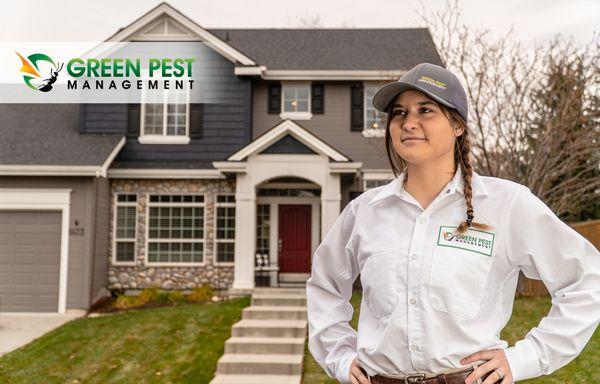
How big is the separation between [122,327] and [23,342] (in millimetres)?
1658

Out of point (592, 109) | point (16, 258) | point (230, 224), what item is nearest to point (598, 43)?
point (592, 109)

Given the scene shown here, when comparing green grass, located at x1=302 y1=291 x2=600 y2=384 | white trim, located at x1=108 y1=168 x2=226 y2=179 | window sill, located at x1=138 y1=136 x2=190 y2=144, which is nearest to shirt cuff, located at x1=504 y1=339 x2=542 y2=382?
green grass, located at x1=302 y1=291 x2=600 y2=384

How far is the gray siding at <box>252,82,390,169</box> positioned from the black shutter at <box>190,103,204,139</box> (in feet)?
4.49

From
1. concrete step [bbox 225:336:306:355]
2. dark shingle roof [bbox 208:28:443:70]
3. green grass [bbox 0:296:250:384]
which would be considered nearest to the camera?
green grass [bbox 0:296:250:384]

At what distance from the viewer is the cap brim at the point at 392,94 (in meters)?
1.87

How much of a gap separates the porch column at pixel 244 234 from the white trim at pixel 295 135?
57cm

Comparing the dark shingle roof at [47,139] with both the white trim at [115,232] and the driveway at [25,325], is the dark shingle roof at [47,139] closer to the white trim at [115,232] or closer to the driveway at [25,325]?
the white trim at [115,232]

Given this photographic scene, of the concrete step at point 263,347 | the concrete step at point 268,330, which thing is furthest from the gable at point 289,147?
the concrete step at point 263,347

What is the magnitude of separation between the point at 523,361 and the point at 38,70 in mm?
15653

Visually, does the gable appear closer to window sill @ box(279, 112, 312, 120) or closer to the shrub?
window sill @ box(279, 112, 312, 120)

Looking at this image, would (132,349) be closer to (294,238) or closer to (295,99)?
(294,238)

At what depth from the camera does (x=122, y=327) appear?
10219mm

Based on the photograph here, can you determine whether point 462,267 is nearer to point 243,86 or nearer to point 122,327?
point 122,327

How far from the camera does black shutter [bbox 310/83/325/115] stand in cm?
1457
